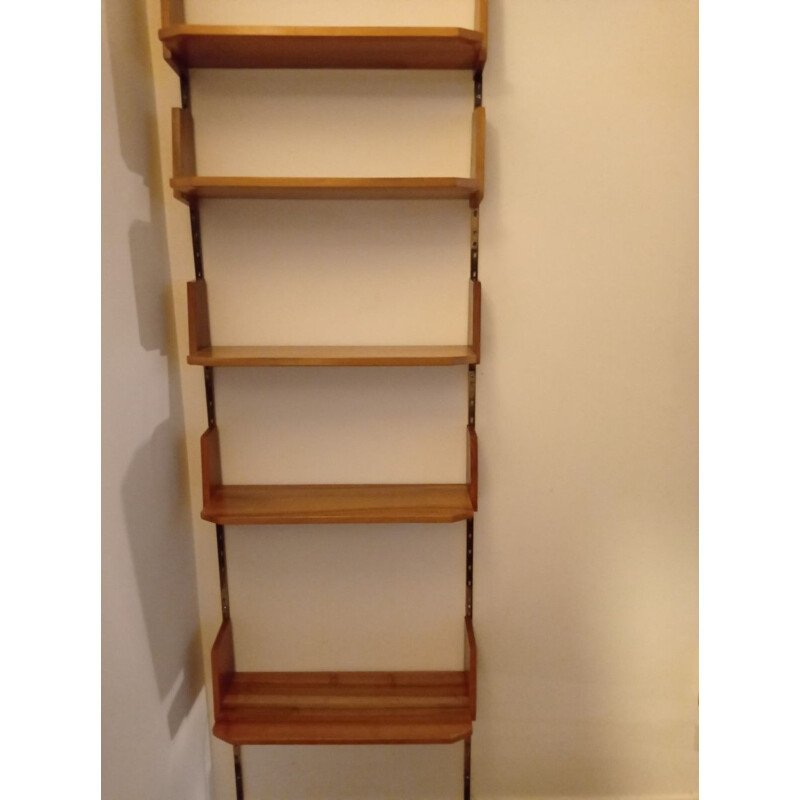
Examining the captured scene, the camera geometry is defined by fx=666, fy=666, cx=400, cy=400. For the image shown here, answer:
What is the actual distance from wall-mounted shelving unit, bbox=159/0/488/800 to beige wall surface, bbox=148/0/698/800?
40 millimetres

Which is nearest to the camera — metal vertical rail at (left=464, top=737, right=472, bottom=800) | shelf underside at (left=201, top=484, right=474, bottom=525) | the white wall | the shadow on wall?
the white wall

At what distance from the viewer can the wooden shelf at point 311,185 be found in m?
1.37

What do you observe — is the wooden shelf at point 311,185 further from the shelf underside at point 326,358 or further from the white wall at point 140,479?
the shelf underside at point 326,358

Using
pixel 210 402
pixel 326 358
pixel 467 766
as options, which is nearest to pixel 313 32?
pixel 326 358

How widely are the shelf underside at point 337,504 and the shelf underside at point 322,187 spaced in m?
0.69

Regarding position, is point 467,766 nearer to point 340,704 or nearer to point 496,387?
point 340,704

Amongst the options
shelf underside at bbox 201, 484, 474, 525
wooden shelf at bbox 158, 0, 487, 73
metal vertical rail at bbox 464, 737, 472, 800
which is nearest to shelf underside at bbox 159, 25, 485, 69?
wooden shelf at bbox 158, 0, 487, 73

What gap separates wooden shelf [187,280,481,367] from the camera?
142cm

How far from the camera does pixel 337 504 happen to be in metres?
1.55

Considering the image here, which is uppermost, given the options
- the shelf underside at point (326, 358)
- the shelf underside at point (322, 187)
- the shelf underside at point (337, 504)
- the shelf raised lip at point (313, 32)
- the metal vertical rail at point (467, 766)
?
the shelf raised lip at point (313, 32)

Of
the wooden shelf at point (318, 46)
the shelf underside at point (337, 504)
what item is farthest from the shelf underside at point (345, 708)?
the wooden shelf at point (318, 46)

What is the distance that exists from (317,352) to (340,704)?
2.89 feet

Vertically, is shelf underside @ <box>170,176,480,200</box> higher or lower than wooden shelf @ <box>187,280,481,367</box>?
higher

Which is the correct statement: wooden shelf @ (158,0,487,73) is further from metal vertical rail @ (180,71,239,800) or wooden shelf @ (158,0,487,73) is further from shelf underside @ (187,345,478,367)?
shelf underside @ (187,345,478,367)
